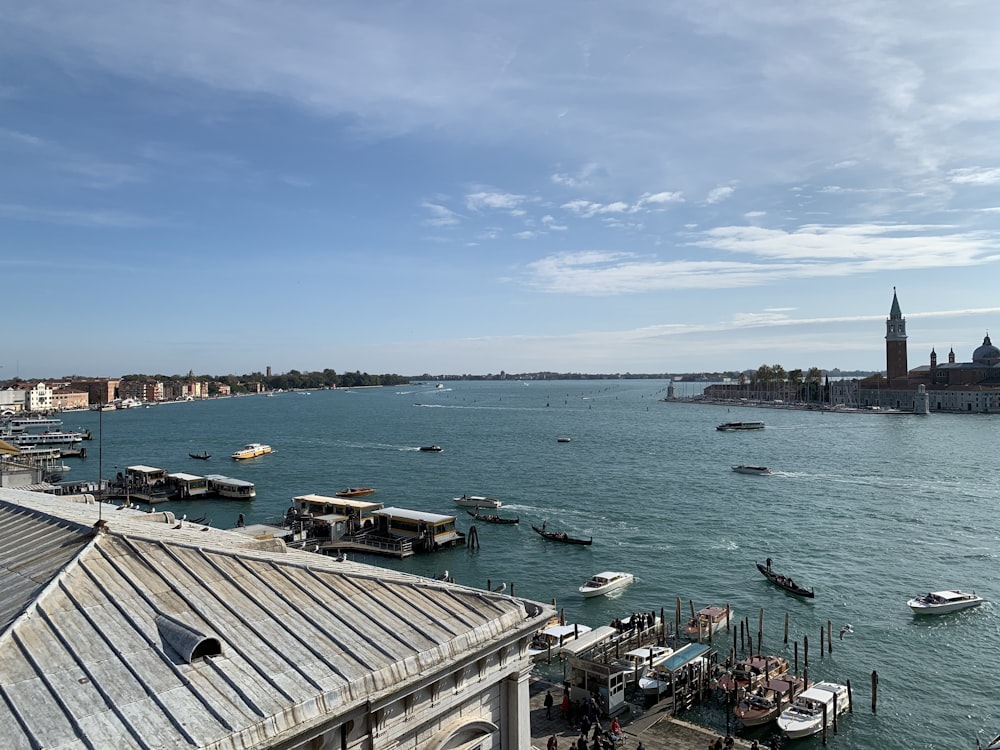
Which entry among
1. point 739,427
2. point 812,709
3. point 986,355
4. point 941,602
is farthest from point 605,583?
point 986,355

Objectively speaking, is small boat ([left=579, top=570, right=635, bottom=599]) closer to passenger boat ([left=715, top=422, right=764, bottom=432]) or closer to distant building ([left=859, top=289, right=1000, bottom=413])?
passenger boat ([left=715, top=422, right=764, bottom=432])

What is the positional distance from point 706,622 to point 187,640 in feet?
62.9

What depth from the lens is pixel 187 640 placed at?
666 cm

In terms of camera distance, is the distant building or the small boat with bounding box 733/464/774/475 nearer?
the small boat with bounding box 733/464/774/475

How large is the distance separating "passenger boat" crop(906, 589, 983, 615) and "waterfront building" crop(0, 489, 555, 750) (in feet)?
69.6

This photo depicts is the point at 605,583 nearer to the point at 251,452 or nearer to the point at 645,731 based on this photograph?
the point at 645,731

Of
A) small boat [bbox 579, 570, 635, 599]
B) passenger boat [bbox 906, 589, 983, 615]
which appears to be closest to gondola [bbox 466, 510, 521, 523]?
small boat [bbox 579, 570, 635, 599]

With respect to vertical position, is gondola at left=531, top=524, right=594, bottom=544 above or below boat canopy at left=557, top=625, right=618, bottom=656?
below

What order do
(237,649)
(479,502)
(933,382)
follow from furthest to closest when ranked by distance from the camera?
(933,382)
(479,502)
(237,649)

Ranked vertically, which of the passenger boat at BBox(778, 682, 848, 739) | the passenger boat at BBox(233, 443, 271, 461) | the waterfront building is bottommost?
the passenger boat at BBox(778, 682, 848, 739)

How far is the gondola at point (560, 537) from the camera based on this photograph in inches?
1318

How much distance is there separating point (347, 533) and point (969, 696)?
2636cm

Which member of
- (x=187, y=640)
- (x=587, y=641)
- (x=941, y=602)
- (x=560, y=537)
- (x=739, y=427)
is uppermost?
(x=187, y=640)

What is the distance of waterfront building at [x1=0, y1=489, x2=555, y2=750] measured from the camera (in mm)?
5957
